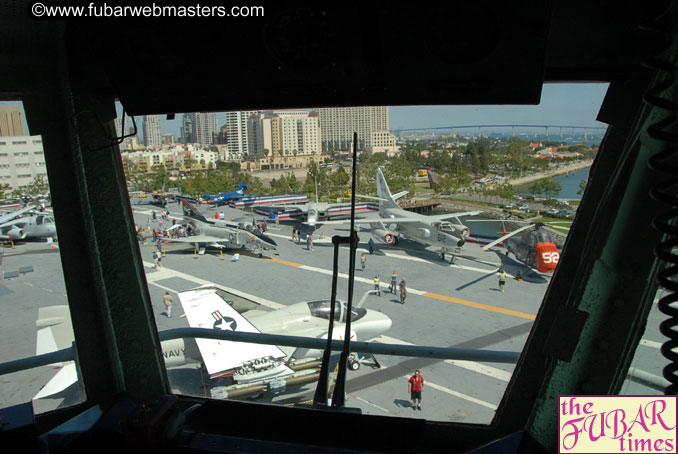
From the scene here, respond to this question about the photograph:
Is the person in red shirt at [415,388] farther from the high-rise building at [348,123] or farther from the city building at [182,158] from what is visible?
the city building at [182,158]

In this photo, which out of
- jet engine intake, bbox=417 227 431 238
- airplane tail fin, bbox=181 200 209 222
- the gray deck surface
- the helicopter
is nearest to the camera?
the gray deck surface

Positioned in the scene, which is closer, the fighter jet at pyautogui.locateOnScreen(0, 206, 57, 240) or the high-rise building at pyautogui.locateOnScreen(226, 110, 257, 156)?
the high-rise building at pyautogui.locateOnScreen(226, 110, 257, 156)

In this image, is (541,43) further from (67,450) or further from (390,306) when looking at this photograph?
(390,306)

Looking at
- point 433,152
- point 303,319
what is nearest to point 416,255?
point 303,319

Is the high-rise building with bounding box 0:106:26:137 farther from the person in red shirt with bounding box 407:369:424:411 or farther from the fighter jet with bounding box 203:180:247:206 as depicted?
the fighter jet with bounding box 203:180:247:206

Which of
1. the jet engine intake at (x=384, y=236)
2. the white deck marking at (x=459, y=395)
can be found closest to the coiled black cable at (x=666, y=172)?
the white deck marking at (x=459, y=395)

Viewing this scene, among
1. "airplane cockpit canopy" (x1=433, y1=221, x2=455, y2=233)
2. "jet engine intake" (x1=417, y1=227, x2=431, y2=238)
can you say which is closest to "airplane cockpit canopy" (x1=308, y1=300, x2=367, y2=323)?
"airplane cockpit canopy" (x1=433, y1=221, x2=455, y2=233)
